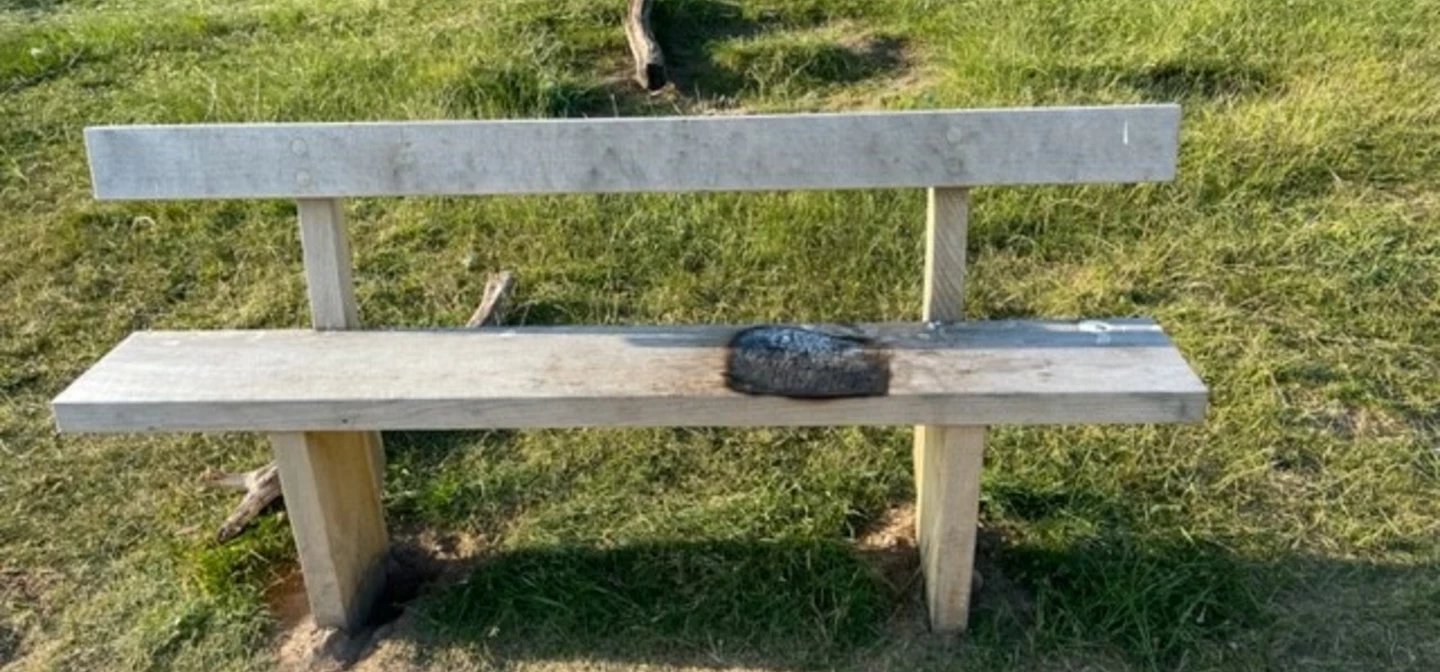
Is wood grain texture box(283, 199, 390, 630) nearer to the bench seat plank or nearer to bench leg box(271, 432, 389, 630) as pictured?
bench leg box(271, 432, 389, 630)

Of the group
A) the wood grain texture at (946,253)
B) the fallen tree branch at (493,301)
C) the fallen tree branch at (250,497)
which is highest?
the wood grain texture at (946,253)

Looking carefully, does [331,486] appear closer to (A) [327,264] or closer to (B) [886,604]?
(A) [327,264]

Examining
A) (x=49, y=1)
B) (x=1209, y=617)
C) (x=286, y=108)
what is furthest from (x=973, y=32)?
(x=49, y=1)

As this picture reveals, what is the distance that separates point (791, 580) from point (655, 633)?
0.32 meters

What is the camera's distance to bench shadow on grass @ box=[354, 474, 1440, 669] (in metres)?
2.61

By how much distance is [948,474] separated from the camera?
2.49 m

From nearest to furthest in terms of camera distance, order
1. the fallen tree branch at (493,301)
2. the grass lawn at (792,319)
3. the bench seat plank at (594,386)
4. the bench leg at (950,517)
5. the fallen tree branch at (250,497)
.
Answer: the bench seat plank at (594,386)
the bench leg at (950,517)
the grass lawn at (792,319)
the fallen tree branch at (250,497)
the fallen tree branch at (493,301)

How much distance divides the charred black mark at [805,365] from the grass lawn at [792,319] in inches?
21.1

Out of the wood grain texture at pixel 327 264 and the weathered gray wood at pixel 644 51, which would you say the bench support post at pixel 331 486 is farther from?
the weathered gray wood at pixel 644 51

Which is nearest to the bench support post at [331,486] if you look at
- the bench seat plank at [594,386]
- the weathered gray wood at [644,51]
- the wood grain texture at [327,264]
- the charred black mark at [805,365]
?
the wood grain texture at [327,264]

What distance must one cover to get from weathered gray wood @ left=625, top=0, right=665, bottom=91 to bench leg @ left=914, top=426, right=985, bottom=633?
2.91 metres

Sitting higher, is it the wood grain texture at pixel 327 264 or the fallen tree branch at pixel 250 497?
the wood grain texture at pixel 327 264

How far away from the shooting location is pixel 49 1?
757 cm

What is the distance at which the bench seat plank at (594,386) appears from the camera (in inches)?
93.1
